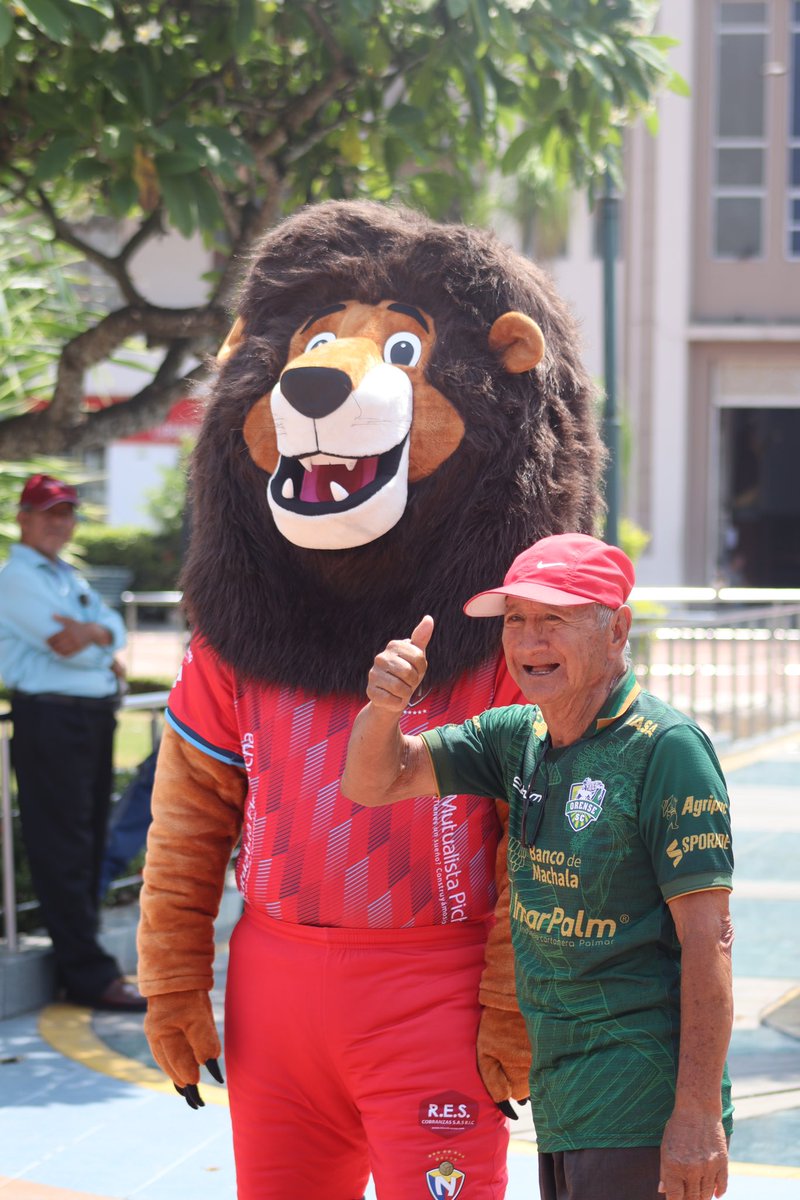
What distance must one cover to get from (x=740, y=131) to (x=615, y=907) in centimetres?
2380

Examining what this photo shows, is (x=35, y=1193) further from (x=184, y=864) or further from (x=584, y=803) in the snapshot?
(x=584, y=803)

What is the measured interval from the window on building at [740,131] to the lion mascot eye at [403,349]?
22.4m

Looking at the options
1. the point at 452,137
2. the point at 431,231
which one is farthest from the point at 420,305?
the point at 452,137

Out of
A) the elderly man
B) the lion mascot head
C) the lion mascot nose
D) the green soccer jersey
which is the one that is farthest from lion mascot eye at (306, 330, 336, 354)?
the green soccer jersey

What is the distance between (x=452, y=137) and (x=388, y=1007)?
437cm

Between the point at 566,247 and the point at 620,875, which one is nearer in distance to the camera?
the point at 620,875

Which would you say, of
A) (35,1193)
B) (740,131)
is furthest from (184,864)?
(740,131)

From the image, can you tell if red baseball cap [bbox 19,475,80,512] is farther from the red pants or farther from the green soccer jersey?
the green soccer jersey

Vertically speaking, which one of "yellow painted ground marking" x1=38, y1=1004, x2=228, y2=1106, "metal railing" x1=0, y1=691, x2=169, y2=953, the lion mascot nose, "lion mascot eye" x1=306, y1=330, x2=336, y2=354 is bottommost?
"yellow painted ground marking" x1=38, y1=1004, x2=228, y2=1106

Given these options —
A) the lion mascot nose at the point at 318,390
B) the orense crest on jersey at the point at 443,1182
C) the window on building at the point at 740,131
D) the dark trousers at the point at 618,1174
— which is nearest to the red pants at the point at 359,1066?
the orense crest on jersey at the point at 443,1182

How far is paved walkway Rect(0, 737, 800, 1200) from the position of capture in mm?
3916

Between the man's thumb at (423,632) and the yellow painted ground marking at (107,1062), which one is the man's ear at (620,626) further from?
the yellow painted ground marking at (107,1062)

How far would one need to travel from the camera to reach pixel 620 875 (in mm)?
2230

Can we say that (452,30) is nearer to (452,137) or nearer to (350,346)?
(452,137)
